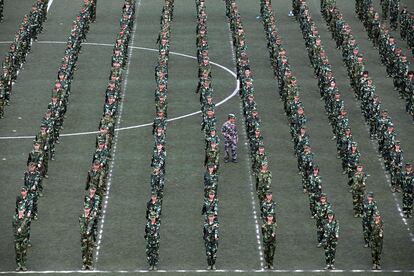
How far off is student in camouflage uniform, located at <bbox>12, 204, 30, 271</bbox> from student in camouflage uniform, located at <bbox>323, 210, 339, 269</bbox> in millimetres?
10655

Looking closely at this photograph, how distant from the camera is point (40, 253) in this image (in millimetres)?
51906

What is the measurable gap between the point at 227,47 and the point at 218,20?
19.4 ft

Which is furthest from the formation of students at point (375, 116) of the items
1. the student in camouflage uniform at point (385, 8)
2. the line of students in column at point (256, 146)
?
the line of students in column at point (256, 146)

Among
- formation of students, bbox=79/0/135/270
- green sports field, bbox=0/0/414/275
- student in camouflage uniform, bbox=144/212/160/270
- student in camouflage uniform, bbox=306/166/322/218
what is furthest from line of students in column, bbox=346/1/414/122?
student in camouflage uniform, bbox=144/212/160/270

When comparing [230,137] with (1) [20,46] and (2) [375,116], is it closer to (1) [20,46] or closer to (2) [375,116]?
(2) [375,116]

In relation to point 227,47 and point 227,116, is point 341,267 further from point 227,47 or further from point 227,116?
point 227,47

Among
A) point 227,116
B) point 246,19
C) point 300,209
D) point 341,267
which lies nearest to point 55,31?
point 246,19

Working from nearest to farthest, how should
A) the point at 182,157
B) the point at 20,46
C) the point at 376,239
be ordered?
the point at 376,239, the point at 182,157, the point at 20,46

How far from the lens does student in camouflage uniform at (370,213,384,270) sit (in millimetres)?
50312

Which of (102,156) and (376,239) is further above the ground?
(102,156)

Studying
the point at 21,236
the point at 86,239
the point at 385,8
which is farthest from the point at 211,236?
Result: the point at 385,8

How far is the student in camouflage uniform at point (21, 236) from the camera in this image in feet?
165

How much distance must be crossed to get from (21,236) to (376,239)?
497 inches

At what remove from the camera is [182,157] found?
6178 centimetres
